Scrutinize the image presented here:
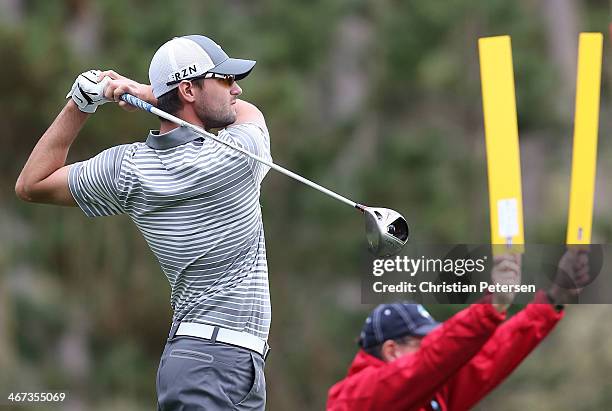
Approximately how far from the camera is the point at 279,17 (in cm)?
1989

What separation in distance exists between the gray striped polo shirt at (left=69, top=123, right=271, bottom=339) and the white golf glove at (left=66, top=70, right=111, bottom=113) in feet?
0.65

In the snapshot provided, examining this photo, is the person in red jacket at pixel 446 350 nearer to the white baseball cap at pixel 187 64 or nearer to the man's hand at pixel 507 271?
the man's hand at pixel 507 271

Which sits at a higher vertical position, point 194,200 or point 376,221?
point 194,200

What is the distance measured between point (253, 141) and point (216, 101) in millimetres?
194

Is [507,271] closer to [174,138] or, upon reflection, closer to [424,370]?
[424,370]

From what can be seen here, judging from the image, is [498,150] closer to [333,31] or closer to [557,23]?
[333,31]

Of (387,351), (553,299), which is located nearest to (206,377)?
(387,351)

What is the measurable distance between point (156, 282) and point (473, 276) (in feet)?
38.2

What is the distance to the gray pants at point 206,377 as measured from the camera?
5.11 m

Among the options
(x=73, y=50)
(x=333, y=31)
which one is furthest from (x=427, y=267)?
(x=333, y=31)

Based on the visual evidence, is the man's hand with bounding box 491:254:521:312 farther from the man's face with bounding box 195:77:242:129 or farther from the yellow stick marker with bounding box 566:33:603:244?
the man's face with bounding box 195:77:242:129

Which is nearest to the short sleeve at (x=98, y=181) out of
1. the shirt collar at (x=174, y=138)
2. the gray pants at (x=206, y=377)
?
the shirt collar at (x=174, y=138)

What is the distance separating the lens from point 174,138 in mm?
5195

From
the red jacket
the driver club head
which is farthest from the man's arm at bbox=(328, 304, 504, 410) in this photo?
the driver club head
